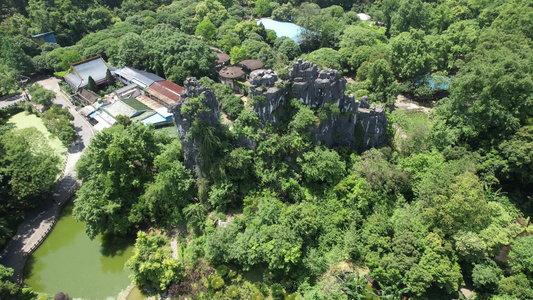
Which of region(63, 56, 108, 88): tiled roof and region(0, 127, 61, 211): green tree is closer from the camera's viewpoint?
region(0, 127, 61, 211): green tree

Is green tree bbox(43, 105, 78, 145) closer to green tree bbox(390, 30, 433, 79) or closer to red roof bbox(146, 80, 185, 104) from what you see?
red roof bbox(146, 80, 185, 104)

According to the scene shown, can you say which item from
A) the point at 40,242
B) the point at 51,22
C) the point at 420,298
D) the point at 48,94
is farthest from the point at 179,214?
the point at 51,22

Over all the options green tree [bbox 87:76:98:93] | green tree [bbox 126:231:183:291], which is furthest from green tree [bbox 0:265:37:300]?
green tree [bbox 87:76:98:93]

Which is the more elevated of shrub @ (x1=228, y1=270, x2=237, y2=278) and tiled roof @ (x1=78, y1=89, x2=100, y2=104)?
tiled roof @ (x1=78, y1=89, x2=100, y2=104)

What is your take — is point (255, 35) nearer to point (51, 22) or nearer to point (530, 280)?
point (51, 22)

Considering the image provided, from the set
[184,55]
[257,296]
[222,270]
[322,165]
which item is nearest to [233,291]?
[257,296]

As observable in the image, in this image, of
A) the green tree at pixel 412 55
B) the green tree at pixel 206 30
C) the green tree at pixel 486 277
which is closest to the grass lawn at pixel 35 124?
the green tree at pixel 206 30
